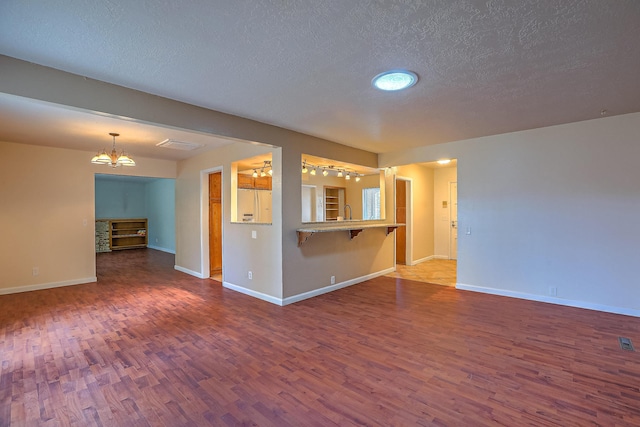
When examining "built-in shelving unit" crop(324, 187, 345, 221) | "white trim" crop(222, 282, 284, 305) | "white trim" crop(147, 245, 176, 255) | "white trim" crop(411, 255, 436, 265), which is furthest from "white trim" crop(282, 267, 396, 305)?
"white trim" crop(147, 245, 176, 255)

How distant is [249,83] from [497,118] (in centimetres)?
300

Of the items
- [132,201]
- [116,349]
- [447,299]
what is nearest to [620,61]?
[447,299]

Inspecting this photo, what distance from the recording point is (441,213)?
807cm

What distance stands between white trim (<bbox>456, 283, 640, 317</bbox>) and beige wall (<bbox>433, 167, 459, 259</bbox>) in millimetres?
3236

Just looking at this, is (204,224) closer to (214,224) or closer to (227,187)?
(214,224)

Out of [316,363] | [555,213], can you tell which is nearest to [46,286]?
[316,363]

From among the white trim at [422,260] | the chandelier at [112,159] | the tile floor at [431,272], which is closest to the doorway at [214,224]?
the chandelier at [112,159]

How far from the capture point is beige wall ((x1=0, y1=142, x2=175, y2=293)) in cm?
491

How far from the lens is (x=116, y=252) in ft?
32.4

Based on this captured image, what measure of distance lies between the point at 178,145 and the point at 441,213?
21.4ft

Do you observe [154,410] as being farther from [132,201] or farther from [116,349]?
[132,201]

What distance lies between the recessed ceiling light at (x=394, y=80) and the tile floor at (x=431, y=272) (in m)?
3.86

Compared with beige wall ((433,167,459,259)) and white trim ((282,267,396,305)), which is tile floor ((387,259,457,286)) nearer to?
white trim ((282,267,396,305))

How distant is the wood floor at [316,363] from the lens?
6.35ft
